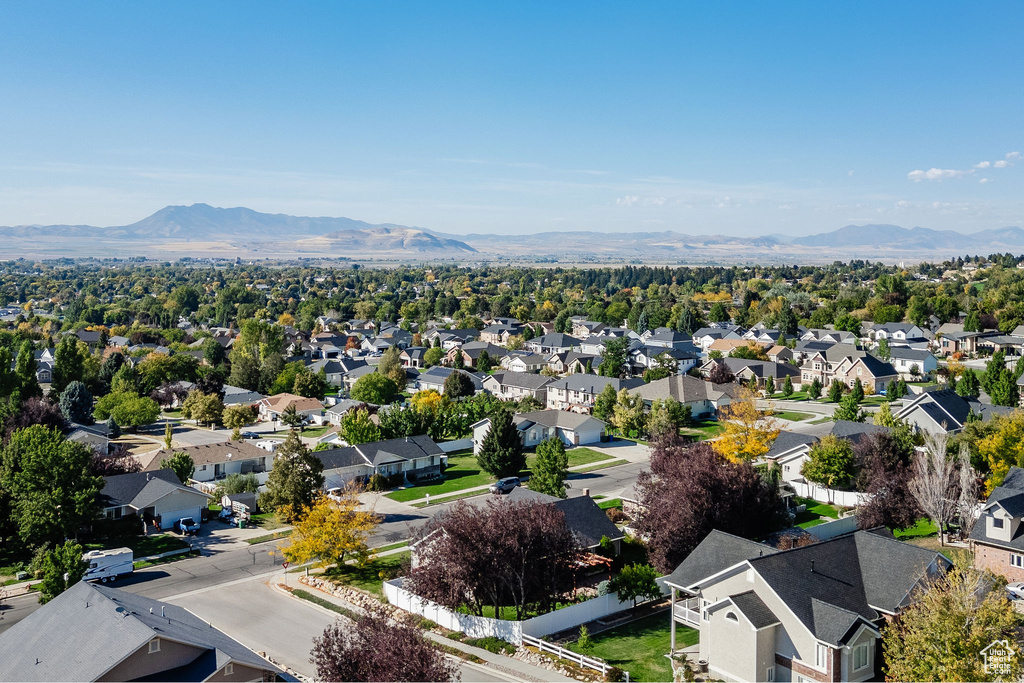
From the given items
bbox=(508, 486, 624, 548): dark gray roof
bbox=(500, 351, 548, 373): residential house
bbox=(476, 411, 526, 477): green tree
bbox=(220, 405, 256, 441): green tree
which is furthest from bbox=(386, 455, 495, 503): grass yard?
bbox=(500, 351, 548, 373): residential house

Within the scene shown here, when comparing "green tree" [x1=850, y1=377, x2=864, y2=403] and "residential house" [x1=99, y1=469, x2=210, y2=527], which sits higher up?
"green tree" [x1=850, y1=377, x2=864, y2=403]

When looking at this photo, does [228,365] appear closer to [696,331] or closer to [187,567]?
[187,567]

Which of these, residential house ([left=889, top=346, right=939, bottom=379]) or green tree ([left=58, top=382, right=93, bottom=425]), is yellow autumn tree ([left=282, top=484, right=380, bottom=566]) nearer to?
green tree ([left=58, top=382, right=93, bottom=425])

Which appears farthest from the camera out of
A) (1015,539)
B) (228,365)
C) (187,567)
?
(228,365)

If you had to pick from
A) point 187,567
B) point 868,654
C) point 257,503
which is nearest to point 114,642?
point 187,567

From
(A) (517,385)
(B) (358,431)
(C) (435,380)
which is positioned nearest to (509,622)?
(B) (358,431)
